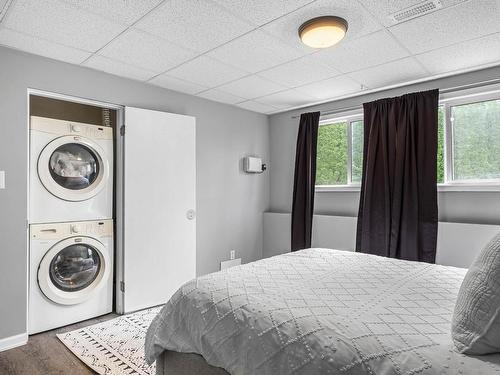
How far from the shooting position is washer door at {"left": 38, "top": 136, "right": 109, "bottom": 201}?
292 centimetres

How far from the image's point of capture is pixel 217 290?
5.66 ft

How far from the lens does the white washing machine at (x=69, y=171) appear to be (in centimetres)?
288

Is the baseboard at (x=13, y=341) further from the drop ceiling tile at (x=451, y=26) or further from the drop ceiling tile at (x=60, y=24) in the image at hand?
the drop ceiling tile at (x=451, y=26)

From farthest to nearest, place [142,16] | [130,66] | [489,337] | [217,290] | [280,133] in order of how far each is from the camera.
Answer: [280,133] < [130,66] < [142,16] < [217,290] < [489,337]

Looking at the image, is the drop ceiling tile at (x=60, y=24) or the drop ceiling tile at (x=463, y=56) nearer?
the drop ceiling tile at (x=60, y=24)

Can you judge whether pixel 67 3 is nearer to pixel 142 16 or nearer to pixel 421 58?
pixel 142 16

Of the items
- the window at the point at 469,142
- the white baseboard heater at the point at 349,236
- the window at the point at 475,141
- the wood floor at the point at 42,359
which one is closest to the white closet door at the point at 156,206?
the wood floor at the point at 42,359

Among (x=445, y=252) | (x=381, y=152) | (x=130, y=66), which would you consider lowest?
(x=445, y=252)

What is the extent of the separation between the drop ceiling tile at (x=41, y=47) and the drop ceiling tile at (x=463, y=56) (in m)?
2.91

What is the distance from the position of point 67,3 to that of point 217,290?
6.46 ft

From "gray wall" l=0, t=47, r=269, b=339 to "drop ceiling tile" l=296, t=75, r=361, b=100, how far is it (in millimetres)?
1109

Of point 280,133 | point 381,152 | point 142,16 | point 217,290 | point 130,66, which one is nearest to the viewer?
point 217,290

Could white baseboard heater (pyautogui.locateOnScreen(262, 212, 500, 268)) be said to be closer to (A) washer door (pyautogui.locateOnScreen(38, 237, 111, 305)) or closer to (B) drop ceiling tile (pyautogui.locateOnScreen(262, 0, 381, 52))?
(B) drop ceiling tile (pyautogui.locateOnScreen(262, 0, 381, 52))

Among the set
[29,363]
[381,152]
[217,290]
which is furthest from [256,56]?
[29,363]
